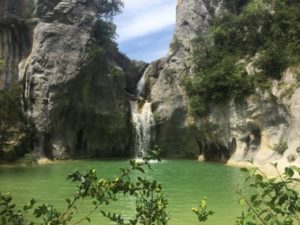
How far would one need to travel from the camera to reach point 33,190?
16297mm

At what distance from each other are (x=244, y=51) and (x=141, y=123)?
9753mm

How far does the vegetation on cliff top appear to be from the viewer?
2914cm

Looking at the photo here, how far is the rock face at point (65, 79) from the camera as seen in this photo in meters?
33.3

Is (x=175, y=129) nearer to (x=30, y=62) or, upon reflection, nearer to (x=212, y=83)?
(x=212, y=83)

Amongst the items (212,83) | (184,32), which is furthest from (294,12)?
(184,32)

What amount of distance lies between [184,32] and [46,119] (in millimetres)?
14745

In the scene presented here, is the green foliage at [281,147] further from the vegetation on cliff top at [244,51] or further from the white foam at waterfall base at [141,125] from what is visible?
the white foam at waterfall base at [141,125]

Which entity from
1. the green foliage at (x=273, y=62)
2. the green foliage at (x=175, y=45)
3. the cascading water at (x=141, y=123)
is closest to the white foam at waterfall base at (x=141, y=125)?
the cascading water at (x=141, y=123)

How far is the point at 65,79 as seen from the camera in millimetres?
33781

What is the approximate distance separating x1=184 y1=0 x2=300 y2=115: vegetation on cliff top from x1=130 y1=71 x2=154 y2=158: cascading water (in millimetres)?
4256

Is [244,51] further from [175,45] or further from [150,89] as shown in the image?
[150,89]

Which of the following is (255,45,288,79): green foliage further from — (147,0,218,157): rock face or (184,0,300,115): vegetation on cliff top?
(147,0,218,157): rock face

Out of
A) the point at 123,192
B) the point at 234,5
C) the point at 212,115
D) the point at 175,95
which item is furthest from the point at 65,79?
the point at 123,192

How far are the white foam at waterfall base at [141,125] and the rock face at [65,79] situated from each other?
65 centimetres
